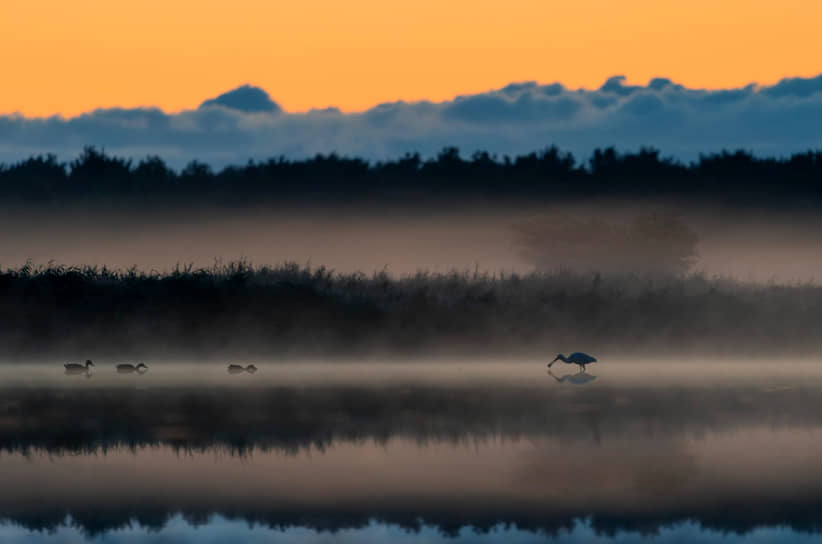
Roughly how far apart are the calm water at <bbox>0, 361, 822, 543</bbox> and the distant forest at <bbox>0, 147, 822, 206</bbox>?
23.9 meters

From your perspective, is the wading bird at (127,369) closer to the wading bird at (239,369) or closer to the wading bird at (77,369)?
the wading bird at (77,369)

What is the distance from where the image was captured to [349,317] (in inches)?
1318

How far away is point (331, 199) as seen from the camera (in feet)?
174

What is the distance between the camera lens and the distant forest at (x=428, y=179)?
166 feet

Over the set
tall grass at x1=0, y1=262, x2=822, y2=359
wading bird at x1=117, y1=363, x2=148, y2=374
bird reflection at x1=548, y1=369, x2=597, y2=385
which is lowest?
bird reflection at x1=548, y1=369, x2=597, y2=385

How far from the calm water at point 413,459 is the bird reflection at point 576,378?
15 centimetres

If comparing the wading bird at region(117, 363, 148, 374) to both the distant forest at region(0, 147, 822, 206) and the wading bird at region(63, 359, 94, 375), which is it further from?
the distant forest at region(0, 147, 822, 206)

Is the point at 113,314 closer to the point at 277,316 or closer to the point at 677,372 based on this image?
the point at 277,316

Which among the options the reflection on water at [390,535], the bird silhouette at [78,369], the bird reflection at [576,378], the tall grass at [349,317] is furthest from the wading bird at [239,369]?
the reflection on water at [390,535]

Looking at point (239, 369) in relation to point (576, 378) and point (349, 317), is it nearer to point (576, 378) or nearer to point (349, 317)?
point (349, 317)

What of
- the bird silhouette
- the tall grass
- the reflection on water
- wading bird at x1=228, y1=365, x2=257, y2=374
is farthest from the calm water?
the tall grass

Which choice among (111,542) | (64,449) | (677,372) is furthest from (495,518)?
(677,372)

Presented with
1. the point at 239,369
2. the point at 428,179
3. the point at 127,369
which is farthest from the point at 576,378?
the point at 428,179

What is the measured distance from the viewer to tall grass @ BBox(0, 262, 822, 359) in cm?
3300
